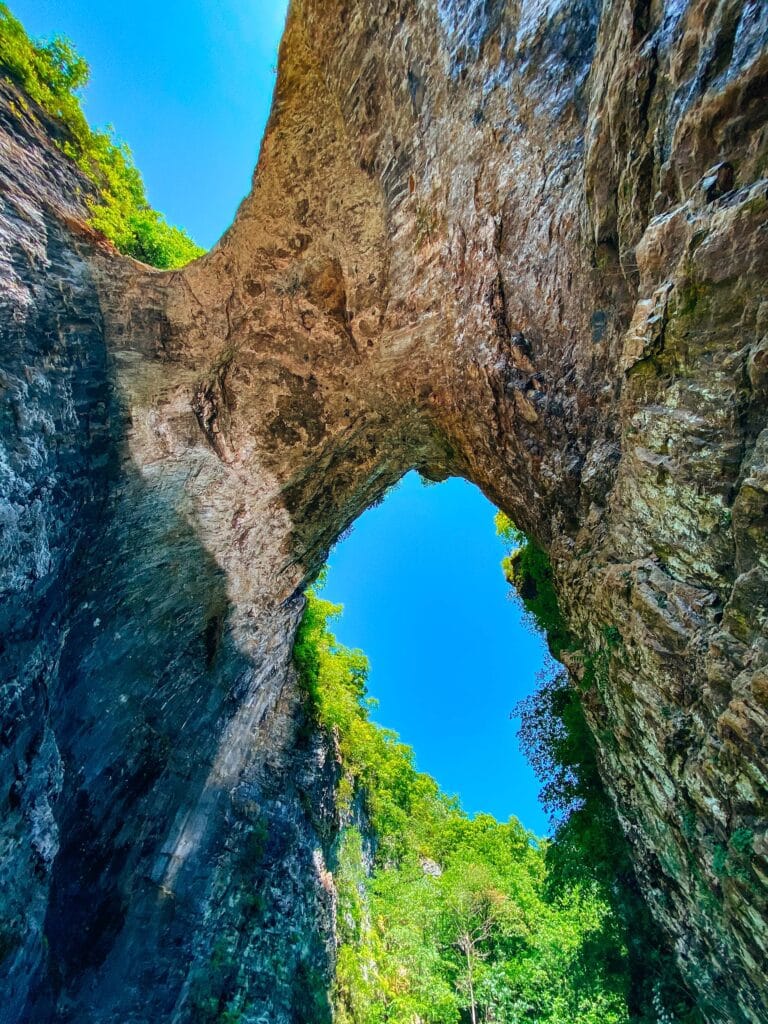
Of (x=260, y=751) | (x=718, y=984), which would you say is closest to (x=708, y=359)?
(x=718, y=984)

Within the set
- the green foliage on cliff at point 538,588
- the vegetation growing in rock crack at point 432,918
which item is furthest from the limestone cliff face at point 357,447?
the green foliage on cliff at point 538,588

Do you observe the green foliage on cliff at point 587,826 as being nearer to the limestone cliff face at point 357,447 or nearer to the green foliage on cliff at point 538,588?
the green foliage on cliff at point 538,588

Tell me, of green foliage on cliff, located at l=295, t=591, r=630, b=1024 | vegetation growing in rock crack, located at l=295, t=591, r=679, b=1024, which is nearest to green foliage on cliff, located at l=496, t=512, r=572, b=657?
vegetation growing in rock crack, located at l=295, t=591, r=679, b=1024

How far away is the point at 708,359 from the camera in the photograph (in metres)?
3.51

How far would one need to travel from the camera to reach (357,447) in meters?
9.34

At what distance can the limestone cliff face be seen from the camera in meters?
3.50

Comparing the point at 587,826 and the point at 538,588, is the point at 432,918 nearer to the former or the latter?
the point at 587,826

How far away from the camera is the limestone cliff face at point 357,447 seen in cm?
350

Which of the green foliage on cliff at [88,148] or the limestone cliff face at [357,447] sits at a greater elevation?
the green foliage on cliff at [88,148]

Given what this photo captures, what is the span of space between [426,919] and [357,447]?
15.6m

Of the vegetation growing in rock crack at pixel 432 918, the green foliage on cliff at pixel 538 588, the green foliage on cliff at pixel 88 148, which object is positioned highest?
the green foliage on cliff at pixel 88 148

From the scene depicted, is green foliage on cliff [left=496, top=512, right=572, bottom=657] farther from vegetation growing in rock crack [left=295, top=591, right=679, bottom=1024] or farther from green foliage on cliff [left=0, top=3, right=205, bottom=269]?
green foliage on cliff [left=0, top=3, right=205, bottom=269]

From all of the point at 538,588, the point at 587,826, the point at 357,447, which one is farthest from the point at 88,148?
the point at 587,826

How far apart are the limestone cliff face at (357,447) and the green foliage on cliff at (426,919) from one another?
200cm
